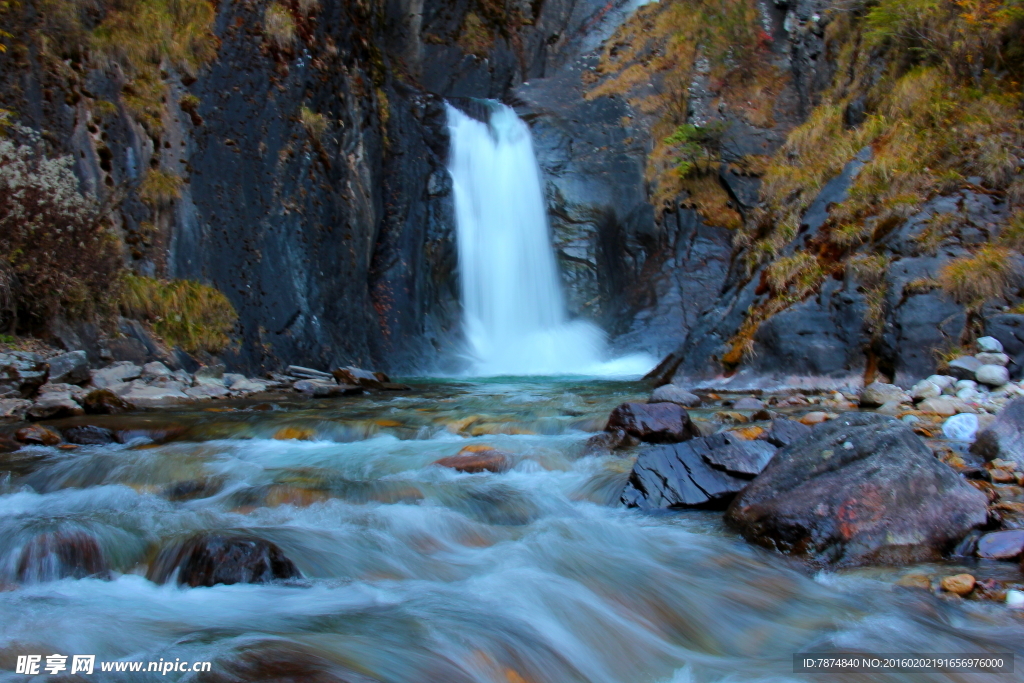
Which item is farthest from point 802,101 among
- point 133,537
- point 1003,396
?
point 133,537

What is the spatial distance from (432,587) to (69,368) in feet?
20.8

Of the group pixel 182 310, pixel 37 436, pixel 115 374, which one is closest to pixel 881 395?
pixel 37 436

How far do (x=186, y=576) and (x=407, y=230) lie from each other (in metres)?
13.2

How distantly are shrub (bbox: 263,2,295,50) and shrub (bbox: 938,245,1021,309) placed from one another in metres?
11.7

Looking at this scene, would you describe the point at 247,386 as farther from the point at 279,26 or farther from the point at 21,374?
the point at 279,26

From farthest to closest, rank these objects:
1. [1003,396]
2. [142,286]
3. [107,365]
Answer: [142,286]
[107,365]
[1003,396]

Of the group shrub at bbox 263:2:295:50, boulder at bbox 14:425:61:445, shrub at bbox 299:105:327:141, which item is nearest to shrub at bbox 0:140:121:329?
boulder at bbox 14:425:61:445

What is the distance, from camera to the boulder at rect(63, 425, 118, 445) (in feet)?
17.9

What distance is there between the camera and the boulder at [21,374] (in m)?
6.53

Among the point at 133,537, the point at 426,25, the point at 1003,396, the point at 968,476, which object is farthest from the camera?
the point at 426,25

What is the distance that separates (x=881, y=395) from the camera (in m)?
6.11

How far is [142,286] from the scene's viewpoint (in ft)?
30.2

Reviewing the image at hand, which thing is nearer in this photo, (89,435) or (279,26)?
(89,435)

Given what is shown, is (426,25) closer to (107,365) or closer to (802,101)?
(802,101)
